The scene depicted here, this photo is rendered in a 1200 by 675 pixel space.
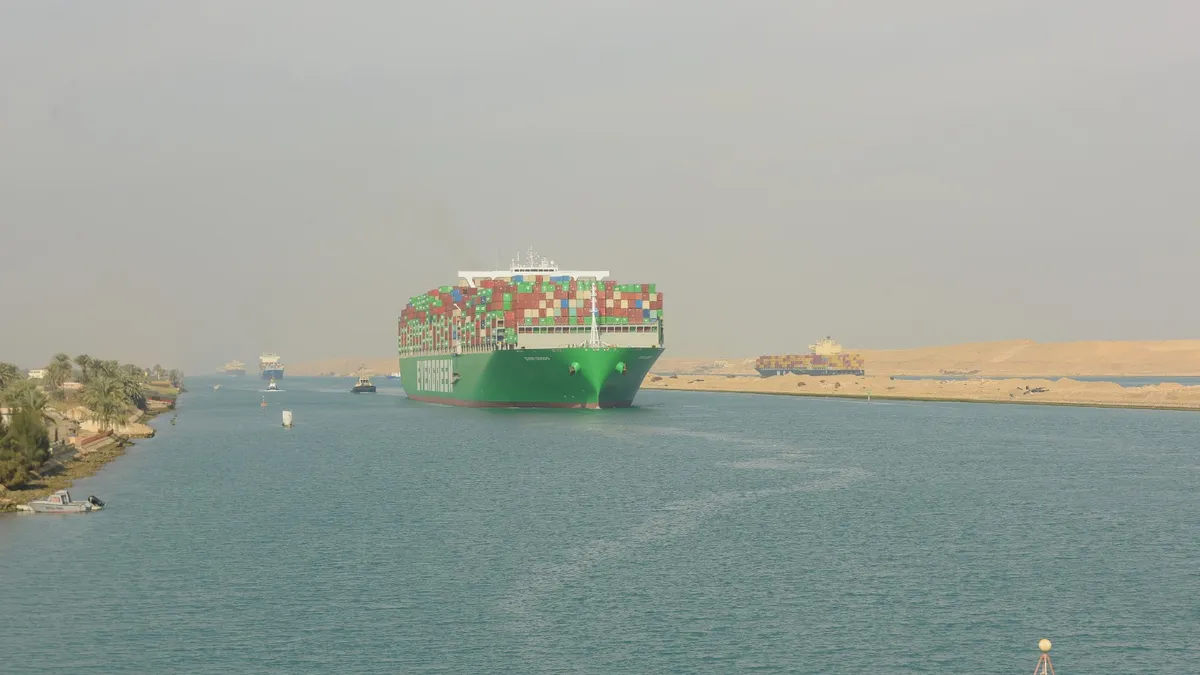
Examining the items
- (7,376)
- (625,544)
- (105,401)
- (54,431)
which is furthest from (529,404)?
(625,544)

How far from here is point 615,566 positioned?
47.7m

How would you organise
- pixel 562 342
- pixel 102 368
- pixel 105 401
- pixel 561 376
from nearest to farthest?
pixel 105 401 < pixel 561 376 < pixel 562 342 < pixel 102 368

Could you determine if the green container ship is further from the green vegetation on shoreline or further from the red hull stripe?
the green vegetation on shoreline

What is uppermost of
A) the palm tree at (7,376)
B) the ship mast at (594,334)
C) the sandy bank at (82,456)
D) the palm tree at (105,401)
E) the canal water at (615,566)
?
the ship mast at (594,334)

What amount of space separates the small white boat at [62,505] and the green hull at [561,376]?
69765 millimetres

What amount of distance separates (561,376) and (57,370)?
7526 cm

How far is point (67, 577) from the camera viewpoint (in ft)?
149

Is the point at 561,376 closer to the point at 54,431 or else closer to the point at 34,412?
the point at 54,431

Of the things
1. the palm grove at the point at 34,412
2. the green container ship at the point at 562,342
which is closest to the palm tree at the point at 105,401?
the palm grove at the point at 34,412

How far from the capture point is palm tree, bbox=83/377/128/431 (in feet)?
377

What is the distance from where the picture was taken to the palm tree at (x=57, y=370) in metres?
154

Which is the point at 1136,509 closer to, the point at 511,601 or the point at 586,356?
the point at 511,601

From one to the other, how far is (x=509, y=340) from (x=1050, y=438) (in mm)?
64236

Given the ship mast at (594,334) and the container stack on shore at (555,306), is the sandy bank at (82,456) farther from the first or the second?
the ship mast at (594,334)
